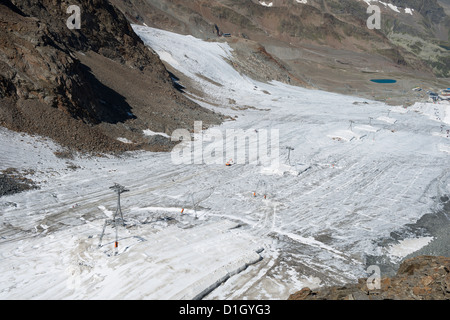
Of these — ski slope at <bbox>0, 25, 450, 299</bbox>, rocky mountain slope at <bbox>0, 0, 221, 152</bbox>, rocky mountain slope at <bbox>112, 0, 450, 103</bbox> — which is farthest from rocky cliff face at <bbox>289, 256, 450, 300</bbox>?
rocky mountain slope at <bbox>112, 0, 450, 103</bbox>

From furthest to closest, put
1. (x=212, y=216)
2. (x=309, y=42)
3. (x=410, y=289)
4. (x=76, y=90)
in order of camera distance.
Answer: (x=309, y=42)
(x=76, y=90)
(x=212, y=216)
(x=410, y=289)

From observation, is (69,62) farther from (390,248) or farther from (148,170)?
(390,248)

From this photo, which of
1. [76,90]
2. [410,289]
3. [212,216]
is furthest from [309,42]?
[410,289]

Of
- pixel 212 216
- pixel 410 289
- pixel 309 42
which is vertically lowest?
pixel 212 216

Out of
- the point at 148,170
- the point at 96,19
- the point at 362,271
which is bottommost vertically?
the point at 362,271

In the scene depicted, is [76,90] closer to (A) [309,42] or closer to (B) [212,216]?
(B) [212,216]

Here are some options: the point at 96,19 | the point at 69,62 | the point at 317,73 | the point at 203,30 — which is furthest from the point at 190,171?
the point at 203,30

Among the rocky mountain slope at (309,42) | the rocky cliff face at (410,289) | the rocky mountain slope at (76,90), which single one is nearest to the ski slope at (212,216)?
the rocky mountain slope at (76,90)
